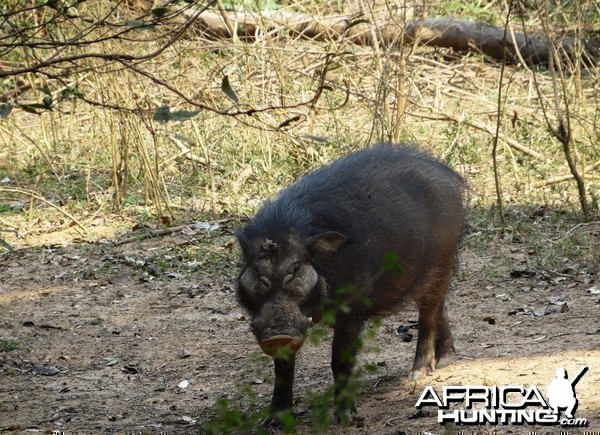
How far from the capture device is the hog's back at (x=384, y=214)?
5074 millimetres

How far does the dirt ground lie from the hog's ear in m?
0.68

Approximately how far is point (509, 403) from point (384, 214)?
3.79 ft

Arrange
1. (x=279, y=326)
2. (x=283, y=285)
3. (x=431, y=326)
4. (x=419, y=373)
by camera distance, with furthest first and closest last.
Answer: (x=431, y=326)
(x=419, y=373)
(x=283, y=285)
(x=279, y=326)

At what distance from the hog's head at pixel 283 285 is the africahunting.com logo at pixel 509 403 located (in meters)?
0.78

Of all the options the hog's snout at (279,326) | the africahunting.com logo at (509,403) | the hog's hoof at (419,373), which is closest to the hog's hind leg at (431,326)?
the hog's hoof at (419,373)

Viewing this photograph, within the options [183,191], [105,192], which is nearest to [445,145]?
[183,191]

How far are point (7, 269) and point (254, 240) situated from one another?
3.86 m

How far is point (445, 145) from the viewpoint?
9.92m

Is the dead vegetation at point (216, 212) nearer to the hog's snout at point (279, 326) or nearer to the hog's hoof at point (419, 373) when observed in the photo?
the hog's hoof at point (419, 373)

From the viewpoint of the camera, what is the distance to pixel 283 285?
473 cm

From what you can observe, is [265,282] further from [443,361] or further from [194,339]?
[194,339]

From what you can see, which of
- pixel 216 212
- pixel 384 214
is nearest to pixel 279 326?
pixel 384 214

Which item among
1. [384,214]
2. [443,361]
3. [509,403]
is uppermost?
[384,214]

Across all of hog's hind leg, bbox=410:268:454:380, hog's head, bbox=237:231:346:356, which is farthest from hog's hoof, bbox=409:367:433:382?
hog's head, bbox=237:231:346:356
